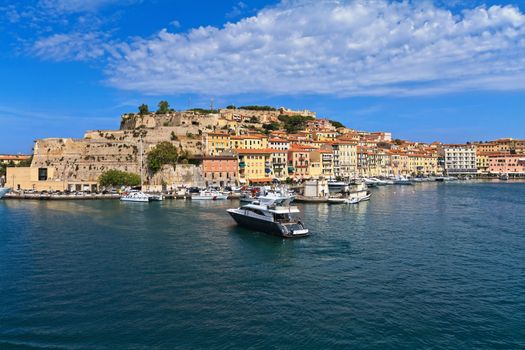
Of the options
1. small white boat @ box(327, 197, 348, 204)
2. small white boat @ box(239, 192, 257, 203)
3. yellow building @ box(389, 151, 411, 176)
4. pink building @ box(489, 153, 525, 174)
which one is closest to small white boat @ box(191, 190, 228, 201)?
small white boat @ box(239, 192, 257, 203)

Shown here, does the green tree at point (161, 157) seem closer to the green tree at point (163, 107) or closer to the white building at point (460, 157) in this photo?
the green tree at point (163, 107)

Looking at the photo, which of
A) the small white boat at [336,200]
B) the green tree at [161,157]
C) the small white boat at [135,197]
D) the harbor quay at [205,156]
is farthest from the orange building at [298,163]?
the small white boat at [135,197]

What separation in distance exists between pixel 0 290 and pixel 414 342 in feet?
35.4

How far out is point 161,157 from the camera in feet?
152

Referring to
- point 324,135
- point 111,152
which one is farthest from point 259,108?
point 111,152

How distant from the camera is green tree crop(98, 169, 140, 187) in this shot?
146 feet

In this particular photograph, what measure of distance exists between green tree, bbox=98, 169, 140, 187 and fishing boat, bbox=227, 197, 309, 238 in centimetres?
2377

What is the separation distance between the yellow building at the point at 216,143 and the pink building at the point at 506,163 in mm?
56152

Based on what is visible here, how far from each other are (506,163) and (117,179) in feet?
236

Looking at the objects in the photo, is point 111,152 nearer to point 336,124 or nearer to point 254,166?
point 254,166

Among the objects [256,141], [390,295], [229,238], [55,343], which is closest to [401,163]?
[256,141]

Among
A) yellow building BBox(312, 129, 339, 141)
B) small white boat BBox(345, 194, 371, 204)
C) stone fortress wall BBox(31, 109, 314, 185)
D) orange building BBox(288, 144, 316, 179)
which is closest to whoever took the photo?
small white boat BBox(345, 194, 371, 204)

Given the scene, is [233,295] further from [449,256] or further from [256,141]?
[256,141]

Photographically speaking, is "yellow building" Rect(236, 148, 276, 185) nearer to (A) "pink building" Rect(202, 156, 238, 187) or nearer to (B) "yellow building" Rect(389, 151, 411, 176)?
(A) "pink building" Rect(202, 156, 238, 187)
